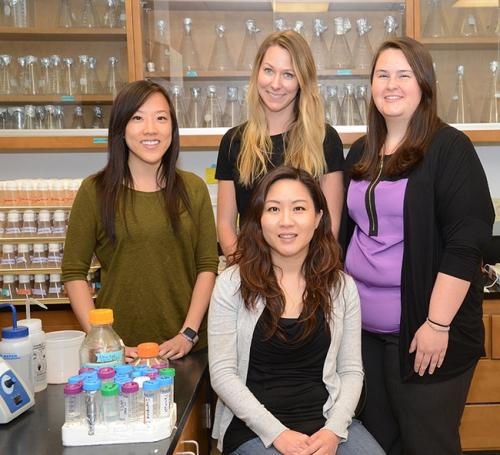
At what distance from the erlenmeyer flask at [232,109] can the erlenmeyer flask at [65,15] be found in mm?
846

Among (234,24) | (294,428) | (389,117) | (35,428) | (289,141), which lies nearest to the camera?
(35,428)

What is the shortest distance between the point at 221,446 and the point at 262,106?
40.5 inches

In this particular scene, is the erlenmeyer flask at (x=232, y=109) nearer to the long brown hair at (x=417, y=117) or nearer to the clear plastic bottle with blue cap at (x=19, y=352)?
the long brown hair at (x=417, y=117)

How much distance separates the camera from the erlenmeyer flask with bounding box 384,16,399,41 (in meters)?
2.97

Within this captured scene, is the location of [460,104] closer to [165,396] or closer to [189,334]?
[189,334]

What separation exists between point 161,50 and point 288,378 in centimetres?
203

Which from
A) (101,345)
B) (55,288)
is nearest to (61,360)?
(101,345)

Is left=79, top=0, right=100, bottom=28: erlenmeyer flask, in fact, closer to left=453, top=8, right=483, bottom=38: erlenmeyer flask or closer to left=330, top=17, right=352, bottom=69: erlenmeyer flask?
left=330, top=17, right=352, bottom=69: erlenmeyer flask

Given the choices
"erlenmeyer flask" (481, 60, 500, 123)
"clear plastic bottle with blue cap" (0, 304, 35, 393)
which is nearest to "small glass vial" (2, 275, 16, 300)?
"clear plastic bottle with blue cap" (0, 304, 35, 393)

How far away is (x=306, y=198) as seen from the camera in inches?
62.1

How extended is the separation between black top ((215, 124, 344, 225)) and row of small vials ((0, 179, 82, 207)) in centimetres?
94

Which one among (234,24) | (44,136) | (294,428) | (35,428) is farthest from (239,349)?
(234,24)

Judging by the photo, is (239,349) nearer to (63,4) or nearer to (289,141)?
(289,141)

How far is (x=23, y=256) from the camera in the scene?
8.40 feet
